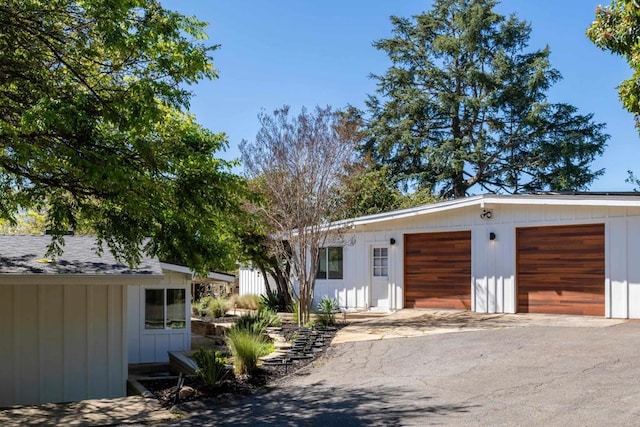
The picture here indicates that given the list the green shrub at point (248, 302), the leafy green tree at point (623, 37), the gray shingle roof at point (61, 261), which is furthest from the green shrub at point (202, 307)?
the leafy green tree at point (623, 37)

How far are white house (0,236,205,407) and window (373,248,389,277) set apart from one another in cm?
877

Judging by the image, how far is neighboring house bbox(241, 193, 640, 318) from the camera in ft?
45.5

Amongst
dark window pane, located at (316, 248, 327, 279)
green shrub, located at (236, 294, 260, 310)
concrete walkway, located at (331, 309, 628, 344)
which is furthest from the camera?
green shrub, located at (236, 294, 260, 310)

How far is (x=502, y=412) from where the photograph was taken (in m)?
7.04

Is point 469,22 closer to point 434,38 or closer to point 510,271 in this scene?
point 434,38

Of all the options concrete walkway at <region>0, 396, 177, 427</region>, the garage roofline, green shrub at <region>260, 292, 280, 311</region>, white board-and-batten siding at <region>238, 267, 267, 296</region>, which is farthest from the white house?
white board-and-batten siding at <region>238, 267, 267, 296</region>

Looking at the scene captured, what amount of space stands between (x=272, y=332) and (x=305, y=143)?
4.80 metres

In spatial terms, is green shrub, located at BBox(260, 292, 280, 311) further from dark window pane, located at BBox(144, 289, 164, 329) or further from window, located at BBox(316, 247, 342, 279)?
dark window pane, located at BBox(144, 289, 164, 329)

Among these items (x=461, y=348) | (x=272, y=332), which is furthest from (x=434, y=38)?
(x=461, y=348)

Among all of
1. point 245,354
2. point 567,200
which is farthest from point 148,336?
point 567,200

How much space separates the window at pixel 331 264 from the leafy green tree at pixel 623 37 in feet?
48.8

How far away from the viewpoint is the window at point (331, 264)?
67.1ft

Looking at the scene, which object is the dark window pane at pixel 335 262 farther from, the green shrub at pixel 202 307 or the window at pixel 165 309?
the window at pixel 165 309

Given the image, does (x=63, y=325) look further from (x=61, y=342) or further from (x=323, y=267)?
(x=323, y=267)
